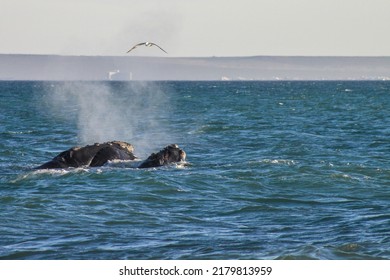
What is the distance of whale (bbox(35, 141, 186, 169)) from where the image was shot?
37250mm

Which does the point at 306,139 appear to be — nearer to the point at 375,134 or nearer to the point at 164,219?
the point at 375,134

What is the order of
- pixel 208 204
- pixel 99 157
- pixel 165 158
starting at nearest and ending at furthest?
pixel 208 204 → pixel 99 157 → pixel 165 158

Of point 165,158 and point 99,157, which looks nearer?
point 99,157

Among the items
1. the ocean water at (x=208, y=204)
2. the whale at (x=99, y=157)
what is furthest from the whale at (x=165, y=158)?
the ocean water at (x=208, y=204)

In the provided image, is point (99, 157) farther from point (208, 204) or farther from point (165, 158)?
point (208, 204)

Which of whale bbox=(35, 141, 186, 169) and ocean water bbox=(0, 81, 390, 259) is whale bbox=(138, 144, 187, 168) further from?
ocean water bbox=(0, 81, 390, 259)

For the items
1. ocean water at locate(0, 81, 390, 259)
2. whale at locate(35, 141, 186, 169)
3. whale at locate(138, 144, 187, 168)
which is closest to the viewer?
ocean water at locate(0, 81, 390, 259)

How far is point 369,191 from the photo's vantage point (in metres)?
31.8

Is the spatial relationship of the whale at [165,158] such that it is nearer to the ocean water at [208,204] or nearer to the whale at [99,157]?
the whale at [99,157]

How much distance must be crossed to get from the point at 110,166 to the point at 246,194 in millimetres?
7499

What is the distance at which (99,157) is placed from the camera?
3759 centimetres

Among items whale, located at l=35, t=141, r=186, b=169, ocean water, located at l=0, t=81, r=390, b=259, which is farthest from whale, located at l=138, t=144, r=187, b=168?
ocean water, located at l=0, t=81, r=390, b=259

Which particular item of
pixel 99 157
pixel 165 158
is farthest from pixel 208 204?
pixel 99 157

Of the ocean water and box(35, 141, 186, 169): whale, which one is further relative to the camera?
box(35, 141, 186, 169): whale
